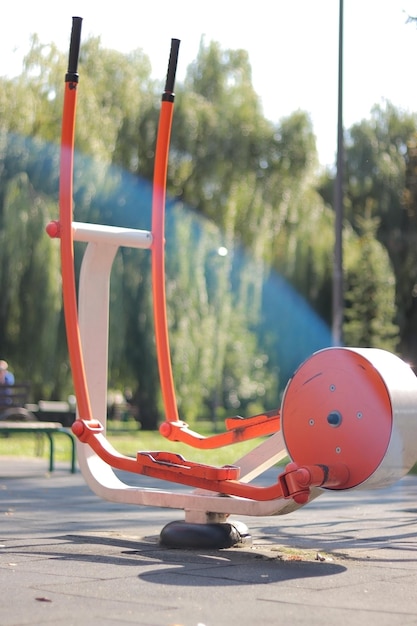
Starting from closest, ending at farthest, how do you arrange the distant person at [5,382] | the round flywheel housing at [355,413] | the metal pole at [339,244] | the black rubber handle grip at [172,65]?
the round flywheel housing at [355,413] < the black rubber handle grip at [172,65] < the distant person at [5,382] < the metal pole at [339,244]

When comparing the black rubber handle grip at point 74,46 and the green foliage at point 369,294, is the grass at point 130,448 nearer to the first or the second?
the black rubber handle grip at point 74,46

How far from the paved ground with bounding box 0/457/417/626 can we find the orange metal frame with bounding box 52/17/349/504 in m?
0.49

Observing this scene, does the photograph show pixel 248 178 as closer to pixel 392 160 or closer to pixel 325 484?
pixel 392 160

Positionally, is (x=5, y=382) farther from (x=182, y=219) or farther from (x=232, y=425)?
(x=232, y=425)


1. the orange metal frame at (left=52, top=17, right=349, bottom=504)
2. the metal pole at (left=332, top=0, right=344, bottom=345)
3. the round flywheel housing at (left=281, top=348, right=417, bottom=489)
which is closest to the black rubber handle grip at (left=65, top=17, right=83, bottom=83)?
the orange metal frame at (left=52, top=17, right=349, bottom=504)

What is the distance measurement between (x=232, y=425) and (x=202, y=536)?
42.0 inches

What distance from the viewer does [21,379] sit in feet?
86.7

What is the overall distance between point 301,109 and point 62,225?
24.5 metres

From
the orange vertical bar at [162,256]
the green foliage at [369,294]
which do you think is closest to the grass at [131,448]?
the orange vertical bar at [162,256]

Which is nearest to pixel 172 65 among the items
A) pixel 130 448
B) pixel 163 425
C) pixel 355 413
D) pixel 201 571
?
pixel 163 425

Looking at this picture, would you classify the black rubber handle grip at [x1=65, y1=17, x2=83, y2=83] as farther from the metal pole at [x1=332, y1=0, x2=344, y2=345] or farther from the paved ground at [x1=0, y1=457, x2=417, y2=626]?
the metal pole at [x1=332, y1=0, x2=344, y2=345]

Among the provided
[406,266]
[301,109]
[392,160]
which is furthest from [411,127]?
[301,109]

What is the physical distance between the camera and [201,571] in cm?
721

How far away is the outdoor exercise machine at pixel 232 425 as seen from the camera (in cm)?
743
